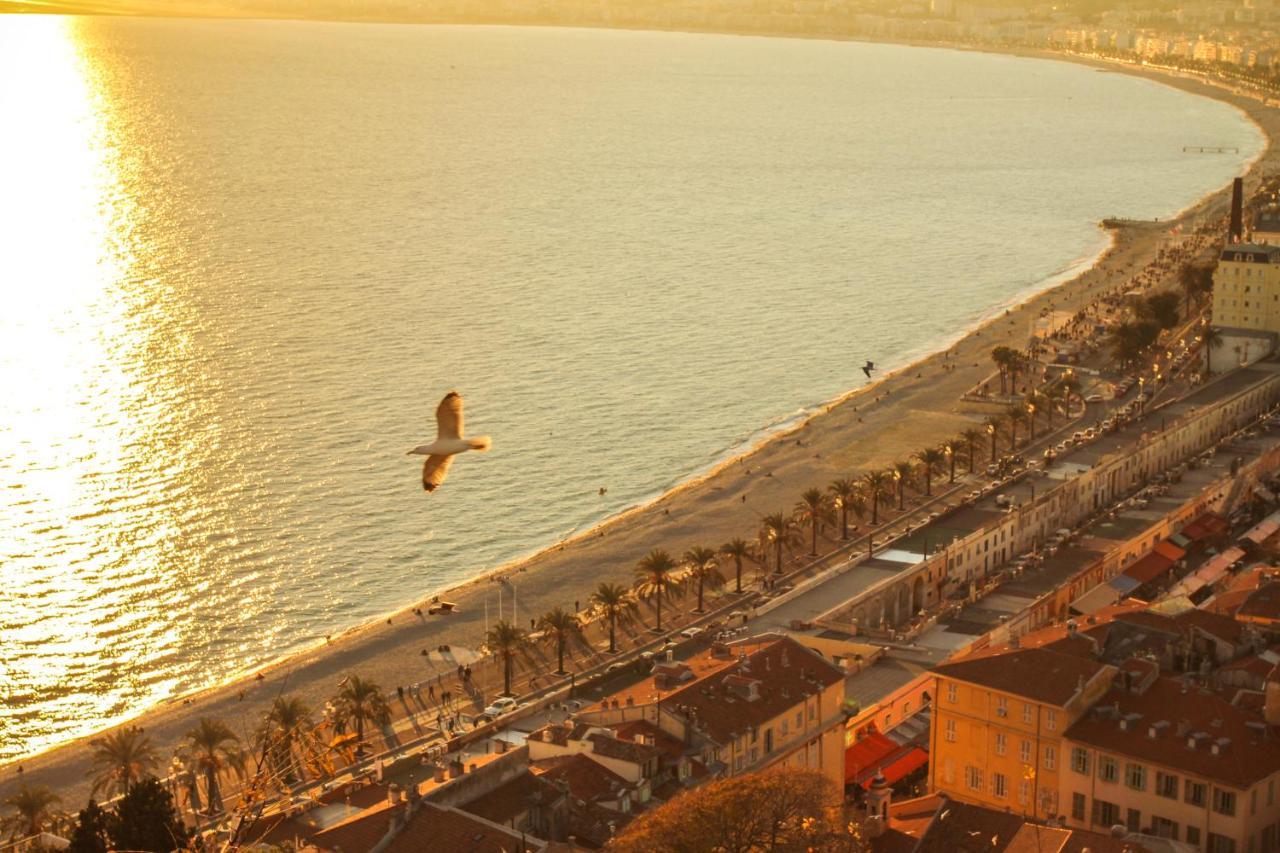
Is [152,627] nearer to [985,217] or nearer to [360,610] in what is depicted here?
[360,610]

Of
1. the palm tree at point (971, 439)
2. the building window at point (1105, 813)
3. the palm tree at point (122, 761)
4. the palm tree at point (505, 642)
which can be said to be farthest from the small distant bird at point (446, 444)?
the palm tree at point (971, 439)

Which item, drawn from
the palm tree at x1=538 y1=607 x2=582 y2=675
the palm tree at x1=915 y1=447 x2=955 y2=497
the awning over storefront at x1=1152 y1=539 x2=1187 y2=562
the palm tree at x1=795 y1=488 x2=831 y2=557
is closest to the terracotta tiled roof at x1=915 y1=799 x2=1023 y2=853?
the palm tree at x1=538 y1=607 x2=582 y2=675

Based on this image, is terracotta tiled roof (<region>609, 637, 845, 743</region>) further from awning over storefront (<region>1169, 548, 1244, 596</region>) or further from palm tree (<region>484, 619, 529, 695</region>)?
awning over storefront (<region>1169, 548, 1244, 596</region>)

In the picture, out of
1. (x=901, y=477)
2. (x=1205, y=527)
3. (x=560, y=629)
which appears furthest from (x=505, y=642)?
(x=1205, y=527)

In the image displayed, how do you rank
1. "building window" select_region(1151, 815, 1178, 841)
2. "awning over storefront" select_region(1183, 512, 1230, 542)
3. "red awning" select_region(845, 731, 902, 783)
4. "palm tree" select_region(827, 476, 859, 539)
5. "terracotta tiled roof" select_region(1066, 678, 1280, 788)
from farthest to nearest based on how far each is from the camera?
"palm tree" select_region(827, 476, 859, 539)
"awning over storefront" select_region(1183, 512, 1230, 542)
"red awning" select_region(845, 731, 902, 783)
"building window" select_region(1151, 815, 1178, 841)
"terracotta tiled roof" select_region(1066, 678, 1280, 788)

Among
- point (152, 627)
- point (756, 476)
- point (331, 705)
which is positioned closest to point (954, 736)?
point (331, 705)
